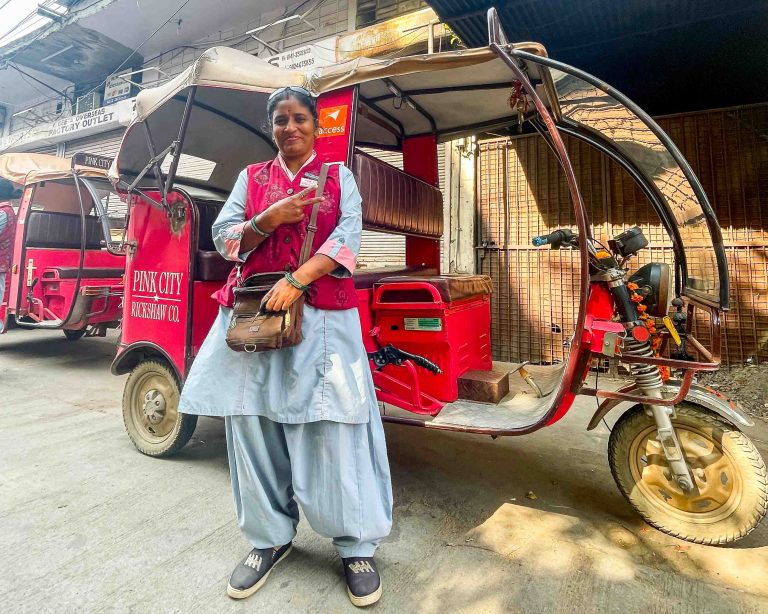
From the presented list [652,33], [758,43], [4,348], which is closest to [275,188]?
[652,33]

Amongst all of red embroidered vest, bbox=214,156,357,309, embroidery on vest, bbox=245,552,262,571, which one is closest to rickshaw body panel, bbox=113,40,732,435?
red embroidered vest, bbox=214,156,357,309

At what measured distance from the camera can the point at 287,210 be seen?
150cm

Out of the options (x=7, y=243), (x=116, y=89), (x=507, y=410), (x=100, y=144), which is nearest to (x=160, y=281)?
(x=507, y=410)

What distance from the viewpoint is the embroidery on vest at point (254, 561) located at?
1.67 metres

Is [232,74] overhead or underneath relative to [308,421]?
overhead

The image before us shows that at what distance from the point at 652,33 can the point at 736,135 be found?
1597 millimetres

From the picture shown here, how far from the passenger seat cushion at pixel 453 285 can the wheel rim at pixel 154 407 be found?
5.33ft

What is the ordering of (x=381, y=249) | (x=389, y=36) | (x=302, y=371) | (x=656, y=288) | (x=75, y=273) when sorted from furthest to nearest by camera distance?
(x=389, y=36), (x=381, y=249), (x=75, y=273), (x=656, y=288), (x=302, y=371)

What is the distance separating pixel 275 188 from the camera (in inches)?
67.4

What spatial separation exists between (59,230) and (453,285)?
608 cm

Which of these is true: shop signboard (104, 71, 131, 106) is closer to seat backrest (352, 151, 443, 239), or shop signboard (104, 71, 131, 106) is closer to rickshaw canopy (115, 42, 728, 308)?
rickshaw canopy (115, 42, 728, 308)

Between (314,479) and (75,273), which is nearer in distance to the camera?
(314,479)

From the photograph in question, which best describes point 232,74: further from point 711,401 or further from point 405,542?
point 711,401

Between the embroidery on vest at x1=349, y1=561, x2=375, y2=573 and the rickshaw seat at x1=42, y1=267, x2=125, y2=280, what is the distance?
18.3 feet
